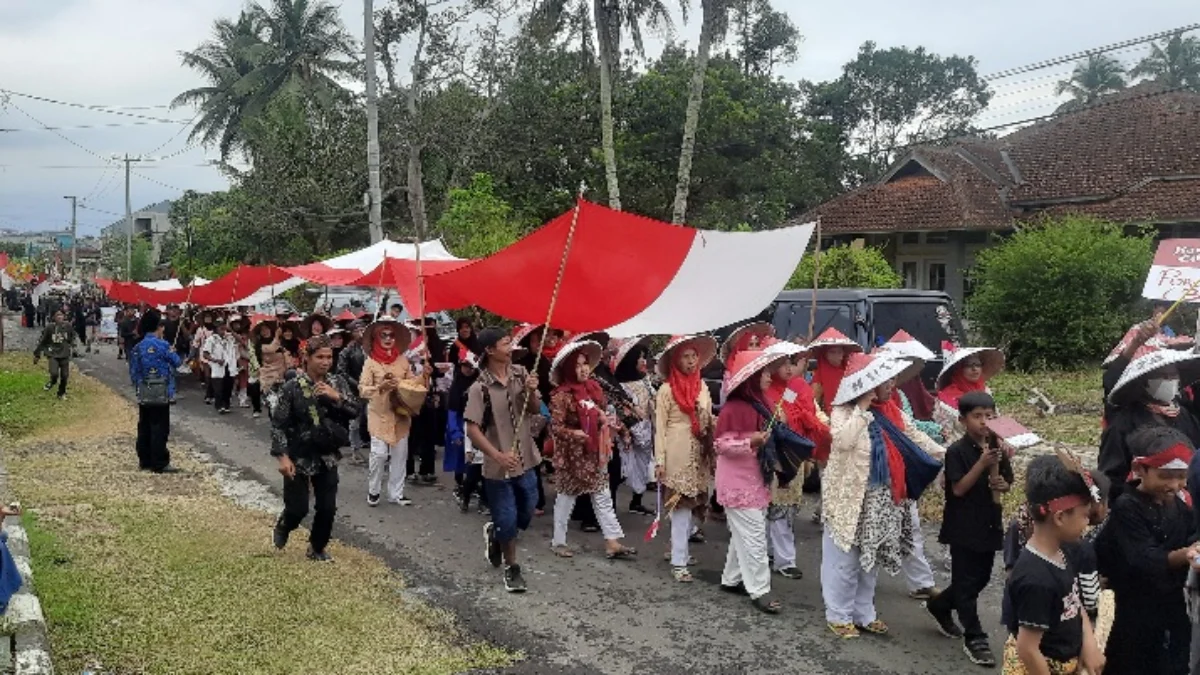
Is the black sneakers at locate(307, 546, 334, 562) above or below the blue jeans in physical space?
below

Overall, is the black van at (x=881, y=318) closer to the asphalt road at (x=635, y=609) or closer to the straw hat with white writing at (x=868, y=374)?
the asphalt road at (x=635, y=609)

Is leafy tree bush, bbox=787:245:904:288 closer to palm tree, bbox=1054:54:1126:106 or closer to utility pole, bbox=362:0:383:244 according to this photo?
utility pole, bbox=362:0:383:244

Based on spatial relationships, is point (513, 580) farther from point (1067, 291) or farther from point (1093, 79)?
point (1093, 79)

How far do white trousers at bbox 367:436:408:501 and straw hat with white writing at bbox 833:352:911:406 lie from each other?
4.71 meters

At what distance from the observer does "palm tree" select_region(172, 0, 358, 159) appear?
36.0m

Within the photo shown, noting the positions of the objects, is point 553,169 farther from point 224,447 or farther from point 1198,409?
point 1198,409

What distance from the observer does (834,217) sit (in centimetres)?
2544

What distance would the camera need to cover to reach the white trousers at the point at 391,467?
9.23 meters

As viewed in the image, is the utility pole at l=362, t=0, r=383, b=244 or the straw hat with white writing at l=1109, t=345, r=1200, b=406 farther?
the utility pole at l=362, t=0, r=383, b=244

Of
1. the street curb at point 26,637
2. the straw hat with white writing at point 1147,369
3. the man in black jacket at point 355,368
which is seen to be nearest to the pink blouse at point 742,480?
the straw hat with white writing at point 1147,369

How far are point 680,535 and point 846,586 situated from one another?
1.45 m

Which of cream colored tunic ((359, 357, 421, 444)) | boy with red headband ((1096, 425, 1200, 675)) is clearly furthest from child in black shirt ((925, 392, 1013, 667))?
cream colored tunic ((359, 357, 421, 444))

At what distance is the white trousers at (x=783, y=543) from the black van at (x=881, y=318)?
2905mm

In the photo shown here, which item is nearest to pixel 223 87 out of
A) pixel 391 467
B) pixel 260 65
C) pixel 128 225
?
pixel 260 65
